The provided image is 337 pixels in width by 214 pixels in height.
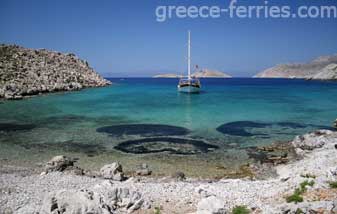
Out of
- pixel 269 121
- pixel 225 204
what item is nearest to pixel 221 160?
pixel 225 204

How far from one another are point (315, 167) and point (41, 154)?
19.2 m

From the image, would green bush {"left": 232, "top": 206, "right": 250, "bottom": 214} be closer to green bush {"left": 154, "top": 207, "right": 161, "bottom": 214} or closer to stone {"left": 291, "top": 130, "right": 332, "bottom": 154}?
green bush {"left": 154, "top": 207, "right": 161, "bottom": 214}

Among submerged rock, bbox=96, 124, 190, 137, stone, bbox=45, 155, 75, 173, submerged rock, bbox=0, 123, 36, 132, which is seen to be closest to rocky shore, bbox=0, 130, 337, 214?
stone, bbox=45, 155, 75, 173

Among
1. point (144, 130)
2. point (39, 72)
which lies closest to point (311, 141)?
point (144, 130)

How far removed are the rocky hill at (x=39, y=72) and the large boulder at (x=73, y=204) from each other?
62.0 metres

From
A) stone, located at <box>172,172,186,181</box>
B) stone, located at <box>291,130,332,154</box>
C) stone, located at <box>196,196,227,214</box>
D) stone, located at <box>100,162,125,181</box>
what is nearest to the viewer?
stone, located at <box>196,196,227,214</box>

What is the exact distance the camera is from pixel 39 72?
9881 cm

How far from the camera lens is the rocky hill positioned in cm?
7932

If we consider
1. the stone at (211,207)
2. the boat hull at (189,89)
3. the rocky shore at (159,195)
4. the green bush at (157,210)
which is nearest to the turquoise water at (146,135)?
the rocky shore at (159,195)

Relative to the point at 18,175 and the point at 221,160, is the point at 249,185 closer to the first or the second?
the point at 221,160

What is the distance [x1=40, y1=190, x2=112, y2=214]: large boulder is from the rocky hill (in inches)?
2441

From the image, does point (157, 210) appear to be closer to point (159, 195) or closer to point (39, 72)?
point (159, 195)

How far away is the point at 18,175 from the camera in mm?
19094

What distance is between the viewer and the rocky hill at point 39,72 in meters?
79.3
